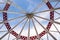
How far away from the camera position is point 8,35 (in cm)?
→ 4262

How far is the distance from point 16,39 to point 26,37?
2.13 meters

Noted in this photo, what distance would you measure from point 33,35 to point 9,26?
4799 millimetres

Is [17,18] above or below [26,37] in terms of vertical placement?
above

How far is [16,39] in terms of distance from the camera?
43.3 m

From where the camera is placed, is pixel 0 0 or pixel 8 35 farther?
pixel 8 35

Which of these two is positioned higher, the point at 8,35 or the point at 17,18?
the point at 17,18

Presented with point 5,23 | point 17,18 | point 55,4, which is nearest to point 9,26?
point 5,23

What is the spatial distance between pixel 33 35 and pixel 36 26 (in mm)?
1820

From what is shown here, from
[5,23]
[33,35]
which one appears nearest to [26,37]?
[33,35]

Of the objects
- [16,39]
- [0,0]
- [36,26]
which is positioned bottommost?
[16,39]

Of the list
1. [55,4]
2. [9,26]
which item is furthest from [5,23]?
[55,4]

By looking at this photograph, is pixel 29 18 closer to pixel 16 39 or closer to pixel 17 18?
pixel 17 18

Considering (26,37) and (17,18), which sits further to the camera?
(26,37)

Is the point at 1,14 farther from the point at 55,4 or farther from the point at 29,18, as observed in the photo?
the point at 55,4
